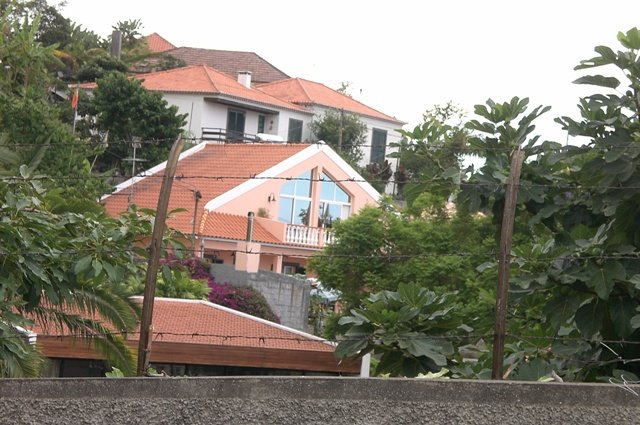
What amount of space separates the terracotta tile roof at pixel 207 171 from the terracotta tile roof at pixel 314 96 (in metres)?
17.1

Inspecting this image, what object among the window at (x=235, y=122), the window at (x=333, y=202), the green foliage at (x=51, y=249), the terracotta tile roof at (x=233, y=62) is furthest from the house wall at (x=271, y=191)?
the terracotta tile roof at (x=233, y=62)

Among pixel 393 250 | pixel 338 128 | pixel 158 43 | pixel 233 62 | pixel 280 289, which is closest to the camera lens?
pixel 393 250

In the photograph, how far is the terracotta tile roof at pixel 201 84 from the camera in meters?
48.5

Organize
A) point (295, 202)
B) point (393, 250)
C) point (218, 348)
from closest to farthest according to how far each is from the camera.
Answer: point (218, 348) < point (393, 250) < point (295, 202)

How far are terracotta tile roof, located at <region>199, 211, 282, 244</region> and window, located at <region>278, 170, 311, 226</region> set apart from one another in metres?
3.35

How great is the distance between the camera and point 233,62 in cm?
6694

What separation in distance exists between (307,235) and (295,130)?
1840 centimetres

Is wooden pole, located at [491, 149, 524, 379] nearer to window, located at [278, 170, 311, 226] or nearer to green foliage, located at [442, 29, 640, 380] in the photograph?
green foliage, located at [442, 29, 640, 380]

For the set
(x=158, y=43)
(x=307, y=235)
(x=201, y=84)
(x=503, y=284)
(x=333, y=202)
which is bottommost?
(x=307, y=235)

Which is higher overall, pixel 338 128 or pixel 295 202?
pixel 338 128

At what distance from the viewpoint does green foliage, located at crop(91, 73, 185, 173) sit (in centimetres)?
3959

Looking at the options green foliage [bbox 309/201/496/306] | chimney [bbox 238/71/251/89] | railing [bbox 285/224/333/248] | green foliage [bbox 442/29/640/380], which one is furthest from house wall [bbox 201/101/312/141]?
green foliage [bbox 442/29/640/380]

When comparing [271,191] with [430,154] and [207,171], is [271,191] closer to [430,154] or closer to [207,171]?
[207,171]

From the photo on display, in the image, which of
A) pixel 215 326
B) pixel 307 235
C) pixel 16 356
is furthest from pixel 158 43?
pixel 16 356
